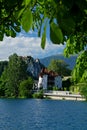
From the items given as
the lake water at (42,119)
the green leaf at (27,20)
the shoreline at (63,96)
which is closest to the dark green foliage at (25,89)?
the shoreline at (63,96)

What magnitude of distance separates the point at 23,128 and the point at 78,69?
31.9 m

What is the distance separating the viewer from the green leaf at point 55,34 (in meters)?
1.84

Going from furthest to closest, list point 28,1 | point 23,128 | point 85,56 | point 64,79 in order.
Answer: point 64,79 < point 23,128 < point 85,56 < point 28,1

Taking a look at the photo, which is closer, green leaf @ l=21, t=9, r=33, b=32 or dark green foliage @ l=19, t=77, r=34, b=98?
green leaf @ l=21, t=9, r=33, b=32

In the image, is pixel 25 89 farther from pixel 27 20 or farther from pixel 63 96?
Answer: pixel 27 20

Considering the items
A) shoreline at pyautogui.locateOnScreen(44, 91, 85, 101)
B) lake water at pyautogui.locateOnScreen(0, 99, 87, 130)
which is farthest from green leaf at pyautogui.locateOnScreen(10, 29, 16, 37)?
shoreline at pyautogui.locateOnScreen(44, 91, 85, 101)

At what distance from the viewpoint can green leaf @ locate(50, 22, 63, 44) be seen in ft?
6.05

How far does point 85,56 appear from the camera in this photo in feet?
29.7

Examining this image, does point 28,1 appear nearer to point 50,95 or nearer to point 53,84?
point 50,95

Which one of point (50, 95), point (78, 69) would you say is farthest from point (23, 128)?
point (50, 95)

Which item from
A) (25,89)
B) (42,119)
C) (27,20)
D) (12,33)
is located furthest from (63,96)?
(27,20)

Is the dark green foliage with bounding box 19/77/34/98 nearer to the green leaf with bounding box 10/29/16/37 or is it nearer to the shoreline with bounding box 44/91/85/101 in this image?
the shoreline with bounding box 44/91/85/101

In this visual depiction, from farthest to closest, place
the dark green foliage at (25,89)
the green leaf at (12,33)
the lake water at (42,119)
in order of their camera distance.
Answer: the dark green foliage at (25,89) → the lake water at (42,119) → the green leaf at (12,33)

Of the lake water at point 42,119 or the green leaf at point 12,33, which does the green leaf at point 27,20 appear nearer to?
the green leaf at point 12,33
